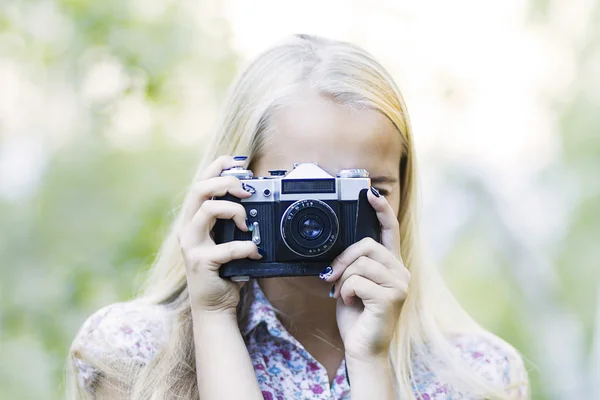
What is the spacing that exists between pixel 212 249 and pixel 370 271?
0.33 metres

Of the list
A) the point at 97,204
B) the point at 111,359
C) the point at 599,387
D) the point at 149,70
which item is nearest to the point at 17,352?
the point at 97,204

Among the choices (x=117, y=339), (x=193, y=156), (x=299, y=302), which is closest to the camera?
(x=117, y=339)

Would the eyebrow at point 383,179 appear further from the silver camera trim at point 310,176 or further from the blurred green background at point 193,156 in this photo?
the blurred green background at point 193,156

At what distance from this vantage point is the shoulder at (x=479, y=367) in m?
1.82

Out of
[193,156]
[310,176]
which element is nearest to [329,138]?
[310,176]

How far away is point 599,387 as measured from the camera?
4.11 meters

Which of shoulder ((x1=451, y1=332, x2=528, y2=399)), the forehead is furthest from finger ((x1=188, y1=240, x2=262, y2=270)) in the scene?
shoulder ((x1=451, y1=332, x2=528, y2=399))

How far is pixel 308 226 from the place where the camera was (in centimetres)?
160

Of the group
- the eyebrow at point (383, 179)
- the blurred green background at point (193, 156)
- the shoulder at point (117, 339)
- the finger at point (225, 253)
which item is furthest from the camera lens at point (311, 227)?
the blurred green background at point (193, 156)

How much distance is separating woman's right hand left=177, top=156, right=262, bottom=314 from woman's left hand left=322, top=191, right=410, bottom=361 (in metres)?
0.19

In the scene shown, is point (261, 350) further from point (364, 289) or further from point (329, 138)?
point (329, 138)

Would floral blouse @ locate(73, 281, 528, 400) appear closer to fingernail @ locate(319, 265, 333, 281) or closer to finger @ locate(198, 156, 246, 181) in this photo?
fingernail @ locate(319, 265, 333, 281)

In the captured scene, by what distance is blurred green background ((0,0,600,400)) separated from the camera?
3627mm

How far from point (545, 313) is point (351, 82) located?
3380 millimetres
